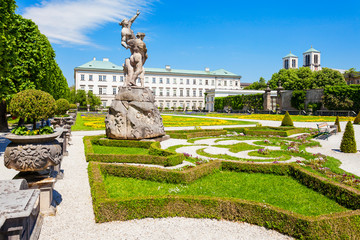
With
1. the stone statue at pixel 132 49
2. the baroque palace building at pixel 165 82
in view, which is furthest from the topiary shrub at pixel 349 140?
the baroque palace building at pixel 165 82

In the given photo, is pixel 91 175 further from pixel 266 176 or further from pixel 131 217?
pixel 266 176

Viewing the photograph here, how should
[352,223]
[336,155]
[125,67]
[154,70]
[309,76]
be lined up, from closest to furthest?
[352,223] → [336,155] → [125,67] → [309,76] → [154,70]

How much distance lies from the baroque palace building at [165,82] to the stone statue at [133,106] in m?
54.2

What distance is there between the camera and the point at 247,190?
5.05 meters

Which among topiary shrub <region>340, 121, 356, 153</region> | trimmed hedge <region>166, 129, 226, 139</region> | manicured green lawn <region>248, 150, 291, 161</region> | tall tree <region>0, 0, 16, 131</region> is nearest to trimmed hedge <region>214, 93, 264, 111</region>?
trimmed hedge <region>166, 129, 226, 139</region>

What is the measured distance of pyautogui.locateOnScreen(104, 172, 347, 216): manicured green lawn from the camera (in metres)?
4.37

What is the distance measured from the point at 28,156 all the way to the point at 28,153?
0.05 m

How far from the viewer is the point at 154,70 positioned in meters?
71.9

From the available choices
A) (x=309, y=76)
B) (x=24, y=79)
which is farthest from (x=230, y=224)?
(x=309, y=76)

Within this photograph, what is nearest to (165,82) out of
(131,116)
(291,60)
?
(291,60)

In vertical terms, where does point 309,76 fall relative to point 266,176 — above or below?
above

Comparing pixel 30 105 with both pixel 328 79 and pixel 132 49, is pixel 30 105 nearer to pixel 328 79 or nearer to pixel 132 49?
pixel 132 49

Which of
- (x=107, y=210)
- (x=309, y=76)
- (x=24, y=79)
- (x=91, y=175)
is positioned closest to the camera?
(x=107, y=210)

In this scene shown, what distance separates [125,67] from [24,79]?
8346mm
